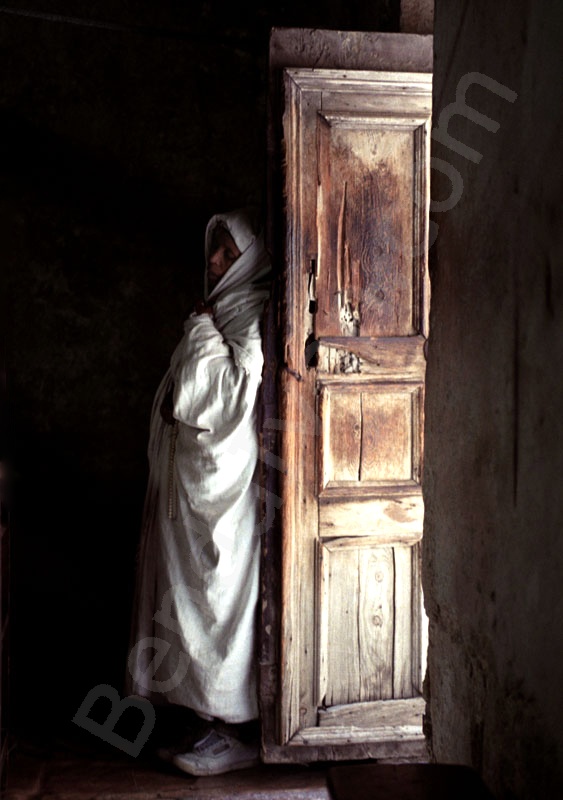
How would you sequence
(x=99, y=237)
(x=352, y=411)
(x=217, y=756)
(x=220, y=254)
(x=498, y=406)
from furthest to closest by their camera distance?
(x=99, y=237), (x=220, y=254), (x=217, y=756), (x=352, y=411), (x=498, y=406)

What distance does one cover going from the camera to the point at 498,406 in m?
1.16

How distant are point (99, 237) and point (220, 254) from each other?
1233 mm

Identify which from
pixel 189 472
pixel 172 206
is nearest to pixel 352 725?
pixel 189 472

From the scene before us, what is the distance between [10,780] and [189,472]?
1252mm

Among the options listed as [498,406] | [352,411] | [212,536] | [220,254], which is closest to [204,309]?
[220,254]

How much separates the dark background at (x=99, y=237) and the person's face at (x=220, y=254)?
1.04 m

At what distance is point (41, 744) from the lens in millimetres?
3150

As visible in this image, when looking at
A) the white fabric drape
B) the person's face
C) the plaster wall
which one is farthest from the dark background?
the plaster wall

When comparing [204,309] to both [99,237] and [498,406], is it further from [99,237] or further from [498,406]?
[498,406]

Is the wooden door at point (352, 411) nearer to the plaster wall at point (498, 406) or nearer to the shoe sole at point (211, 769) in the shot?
the shoe sole at point (211, 769)

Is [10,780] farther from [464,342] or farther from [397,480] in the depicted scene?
[464,342]

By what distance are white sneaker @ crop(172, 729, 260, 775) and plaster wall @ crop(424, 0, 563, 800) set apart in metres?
1.71

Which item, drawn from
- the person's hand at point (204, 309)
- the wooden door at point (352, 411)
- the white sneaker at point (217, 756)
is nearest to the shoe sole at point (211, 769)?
the white sneaker at point (217, 756)

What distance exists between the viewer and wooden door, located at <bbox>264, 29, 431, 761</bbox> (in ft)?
9.11
